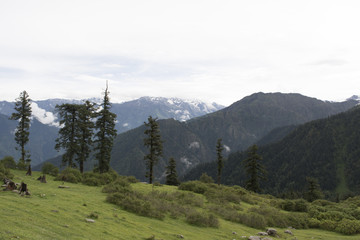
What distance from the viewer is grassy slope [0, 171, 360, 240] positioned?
43.0ft

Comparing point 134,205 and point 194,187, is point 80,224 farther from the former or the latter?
point 194,187

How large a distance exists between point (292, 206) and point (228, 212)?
1412 centimetres

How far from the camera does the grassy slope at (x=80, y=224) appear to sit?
13109 millimetres

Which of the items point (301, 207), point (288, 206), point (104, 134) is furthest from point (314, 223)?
point (104, 134)

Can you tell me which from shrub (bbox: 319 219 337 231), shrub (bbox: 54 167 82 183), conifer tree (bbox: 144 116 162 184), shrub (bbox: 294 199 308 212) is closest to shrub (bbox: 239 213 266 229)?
shrub (bbox: 319 219 337 231)

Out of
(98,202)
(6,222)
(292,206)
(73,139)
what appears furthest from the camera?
(73,139)

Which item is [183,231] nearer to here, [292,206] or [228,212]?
[228,212]

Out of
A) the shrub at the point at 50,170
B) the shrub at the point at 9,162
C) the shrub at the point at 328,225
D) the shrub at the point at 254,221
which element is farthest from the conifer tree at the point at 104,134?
the shrub at the point at 328,225

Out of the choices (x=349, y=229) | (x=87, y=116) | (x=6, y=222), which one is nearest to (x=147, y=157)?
(x=87, y=116)

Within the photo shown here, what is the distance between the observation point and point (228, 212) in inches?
1094

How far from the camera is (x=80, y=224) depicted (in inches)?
621

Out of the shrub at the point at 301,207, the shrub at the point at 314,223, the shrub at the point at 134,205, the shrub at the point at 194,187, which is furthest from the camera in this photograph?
the shrub at the point at 194,187

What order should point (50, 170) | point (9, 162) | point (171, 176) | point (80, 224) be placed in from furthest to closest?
point (171, 176)
point (50, 170)
point (9, 162)
point (80, 224)

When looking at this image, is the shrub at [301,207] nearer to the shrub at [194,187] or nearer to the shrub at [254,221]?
the shrub at [194,187]
